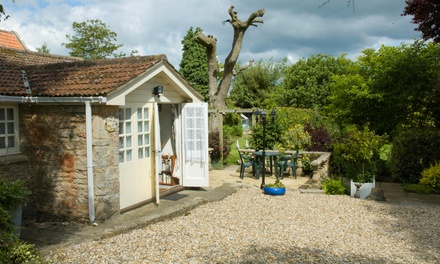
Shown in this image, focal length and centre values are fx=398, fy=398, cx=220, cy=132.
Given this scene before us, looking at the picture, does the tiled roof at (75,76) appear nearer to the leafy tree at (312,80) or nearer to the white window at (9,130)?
the white window at (9,130)

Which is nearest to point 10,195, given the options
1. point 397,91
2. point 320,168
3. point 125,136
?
point 125,136

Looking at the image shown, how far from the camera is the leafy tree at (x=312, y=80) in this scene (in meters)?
29.9

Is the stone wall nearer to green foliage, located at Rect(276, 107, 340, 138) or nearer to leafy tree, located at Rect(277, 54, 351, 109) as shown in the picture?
green foliage, located at Rect(276, 107, 340, 138)

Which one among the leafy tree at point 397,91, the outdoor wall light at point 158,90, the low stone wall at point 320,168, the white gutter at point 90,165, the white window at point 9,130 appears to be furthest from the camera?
the leafy tree at point 397,91

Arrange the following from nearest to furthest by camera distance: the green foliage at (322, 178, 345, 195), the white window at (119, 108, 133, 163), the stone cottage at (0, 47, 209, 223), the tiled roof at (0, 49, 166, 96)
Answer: the stone cottage at (0, 47, 209, 223)
the tiled roof at (0, 49, 166, 96)
the white window at (119, 108, 133, 163)
the green foliage at (322, 178, 345, 195)

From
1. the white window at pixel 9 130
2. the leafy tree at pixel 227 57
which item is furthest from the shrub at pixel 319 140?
the white window at pixel 9 130

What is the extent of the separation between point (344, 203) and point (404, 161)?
3954mm

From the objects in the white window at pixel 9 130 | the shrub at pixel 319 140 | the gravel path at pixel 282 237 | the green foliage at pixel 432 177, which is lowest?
the gravel path at pixel 282 237

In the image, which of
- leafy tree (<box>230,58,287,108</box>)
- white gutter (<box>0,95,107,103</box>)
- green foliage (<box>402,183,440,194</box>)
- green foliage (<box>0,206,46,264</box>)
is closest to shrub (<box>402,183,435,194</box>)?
green foliage (<box>402,183,440,194</box>)

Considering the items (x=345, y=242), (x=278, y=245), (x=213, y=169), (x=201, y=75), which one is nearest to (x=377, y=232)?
(x=345, y=242)

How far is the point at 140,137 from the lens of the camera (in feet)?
29.4

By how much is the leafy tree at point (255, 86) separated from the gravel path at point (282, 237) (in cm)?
2830

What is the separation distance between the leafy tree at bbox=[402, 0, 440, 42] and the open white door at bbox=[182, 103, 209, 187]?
6.08 meters

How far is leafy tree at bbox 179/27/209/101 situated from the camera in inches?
1284
